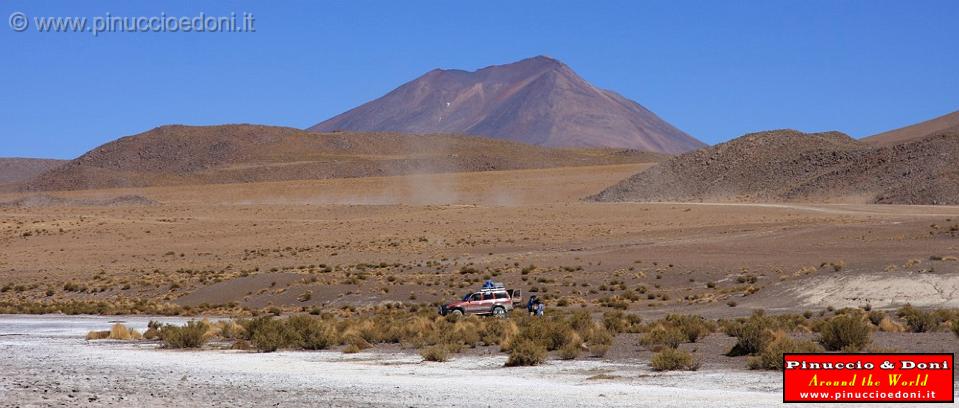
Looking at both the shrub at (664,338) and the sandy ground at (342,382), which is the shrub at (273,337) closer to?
the sandy ground at (342,382)

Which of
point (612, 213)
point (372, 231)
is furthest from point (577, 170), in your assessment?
point (372, 231)

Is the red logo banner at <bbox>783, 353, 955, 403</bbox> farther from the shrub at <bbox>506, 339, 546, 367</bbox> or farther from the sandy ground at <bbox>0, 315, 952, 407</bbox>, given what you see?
the shrub at <bbox>506, 339, 546, 367</bbox>

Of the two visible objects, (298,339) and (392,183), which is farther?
(392,183)

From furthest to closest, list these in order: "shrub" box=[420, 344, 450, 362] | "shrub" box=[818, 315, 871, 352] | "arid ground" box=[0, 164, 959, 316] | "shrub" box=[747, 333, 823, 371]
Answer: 1. "arid ground" box=[0, 164, 959, 316]
2. "shrub" box=[420, 344, 450, 362]
3. "shrub" box=[818, 315, 871, 352]
4. "shrub" box=[747, 333, 823, 371]

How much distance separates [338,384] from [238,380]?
200cm

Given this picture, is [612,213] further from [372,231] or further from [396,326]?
[396,326]

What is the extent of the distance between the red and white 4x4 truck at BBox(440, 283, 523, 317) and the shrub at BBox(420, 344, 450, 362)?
10703 mm

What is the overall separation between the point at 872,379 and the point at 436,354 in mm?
11143

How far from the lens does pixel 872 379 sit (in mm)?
16094

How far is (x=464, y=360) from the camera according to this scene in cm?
2547

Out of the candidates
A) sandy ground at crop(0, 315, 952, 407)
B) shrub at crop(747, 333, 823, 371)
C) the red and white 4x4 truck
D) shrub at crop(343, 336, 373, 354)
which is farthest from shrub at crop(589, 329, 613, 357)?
the red and white 4x4 truck

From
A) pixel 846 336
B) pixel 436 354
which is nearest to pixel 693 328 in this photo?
pixel 846 336

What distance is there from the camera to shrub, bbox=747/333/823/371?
70.3 ft

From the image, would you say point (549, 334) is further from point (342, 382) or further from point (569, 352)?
point (342, 382)
